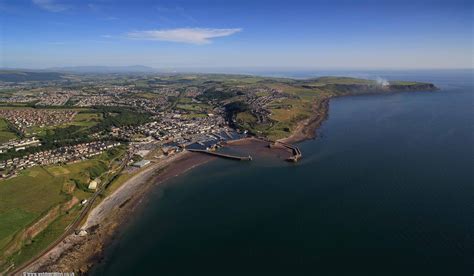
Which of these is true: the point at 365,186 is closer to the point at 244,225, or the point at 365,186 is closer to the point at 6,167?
the point at 244,225

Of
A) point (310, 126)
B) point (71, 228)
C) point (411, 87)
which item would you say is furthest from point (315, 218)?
point (411, 87)

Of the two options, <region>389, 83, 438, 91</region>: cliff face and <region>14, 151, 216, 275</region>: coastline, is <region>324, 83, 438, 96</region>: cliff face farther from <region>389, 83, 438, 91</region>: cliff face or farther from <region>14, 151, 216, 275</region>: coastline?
<region>14, 151, 216, 275</region>: coastline

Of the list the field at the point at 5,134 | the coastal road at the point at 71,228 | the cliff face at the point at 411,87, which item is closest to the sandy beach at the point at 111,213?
the coastal road at the point at 71,228

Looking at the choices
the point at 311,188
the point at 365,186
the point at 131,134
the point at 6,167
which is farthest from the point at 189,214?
the point at 131,134

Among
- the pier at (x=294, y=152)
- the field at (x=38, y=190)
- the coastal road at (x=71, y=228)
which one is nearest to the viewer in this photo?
the coastal road at (x=71, y=228)

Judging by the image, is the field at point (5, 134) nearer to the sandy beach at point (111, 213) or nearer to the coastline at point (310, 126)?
the sandy beach at point (111, 213)

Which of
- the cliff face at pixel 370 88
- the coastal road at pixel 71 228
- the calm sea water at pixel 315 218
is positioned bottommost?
the coastal road at pixel 71 228

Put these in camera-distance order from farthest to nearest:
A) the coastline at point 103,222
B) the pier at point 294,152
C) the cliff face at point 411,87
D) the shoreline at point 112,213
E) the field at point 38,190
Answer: the cliff face at point 411,87
the pier at point 294,152
the field at point 38,190
the shoreline at point 112,213
the coastline at point 103,222

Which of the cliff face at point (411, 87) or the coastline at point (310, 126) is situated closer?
the coastline at point (310, 126)

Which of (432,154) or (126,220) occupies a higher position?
(432,154)
